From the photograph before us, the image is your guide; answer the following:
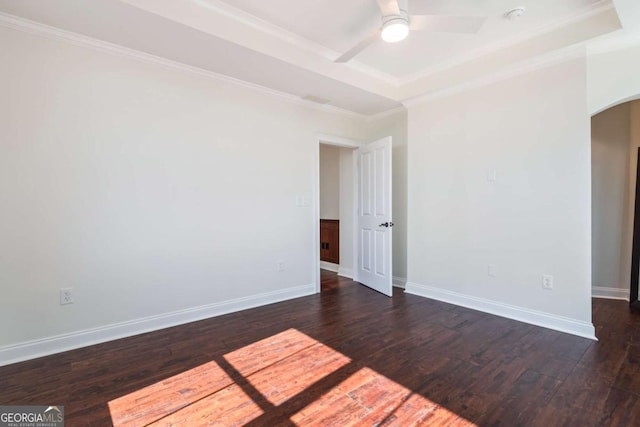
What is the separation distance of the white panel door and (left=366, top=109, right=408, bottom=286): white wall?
1.27 feet

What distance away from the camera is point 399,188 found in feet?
14.4

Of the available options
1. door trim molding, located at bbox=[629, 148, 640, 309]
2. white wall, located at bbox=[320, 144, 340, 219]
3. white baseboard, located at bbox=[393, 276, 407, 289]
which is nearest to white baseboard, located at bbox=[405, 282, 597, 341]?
white baseboard, located at bbox=[393, 276, 407, 289]

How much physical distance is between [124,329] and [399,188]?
11.8ft

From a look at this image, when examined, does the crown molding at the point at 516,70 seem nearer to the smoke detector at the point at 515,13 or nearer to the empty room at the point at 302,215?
the empty room at the point at 302,215

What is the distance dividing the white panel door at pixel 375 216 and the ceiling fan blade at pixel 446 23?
1.78m

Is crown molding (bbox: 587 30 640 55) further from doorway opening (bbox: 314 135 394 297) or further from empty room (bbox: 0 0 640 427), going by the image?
doorway opening (bbox: 314 135 394 297)

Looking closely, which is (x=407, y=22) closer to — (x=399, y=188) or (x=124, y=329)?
(x=399, y=188)

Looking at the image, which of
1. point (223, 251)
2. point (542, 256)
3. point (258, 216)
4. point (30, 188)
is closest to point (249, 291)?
point (223, 251)

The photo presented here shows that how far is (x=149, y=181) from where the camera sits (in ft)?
9.32

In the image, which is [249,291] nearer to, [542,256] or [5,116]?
[5,116]

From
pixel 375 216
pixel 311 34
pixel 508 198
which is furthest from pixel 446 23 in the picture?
pixel 375 216

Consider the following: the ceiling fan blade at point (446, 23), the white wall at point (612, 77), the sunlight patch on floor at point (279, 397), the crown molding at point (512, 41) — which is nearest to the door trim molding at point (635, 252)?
the white wall at point (612, 77)

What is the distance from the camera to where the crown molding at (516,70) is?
271 cm

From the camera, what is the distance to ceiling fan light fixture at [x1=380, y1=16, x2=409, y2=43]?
2146mm
